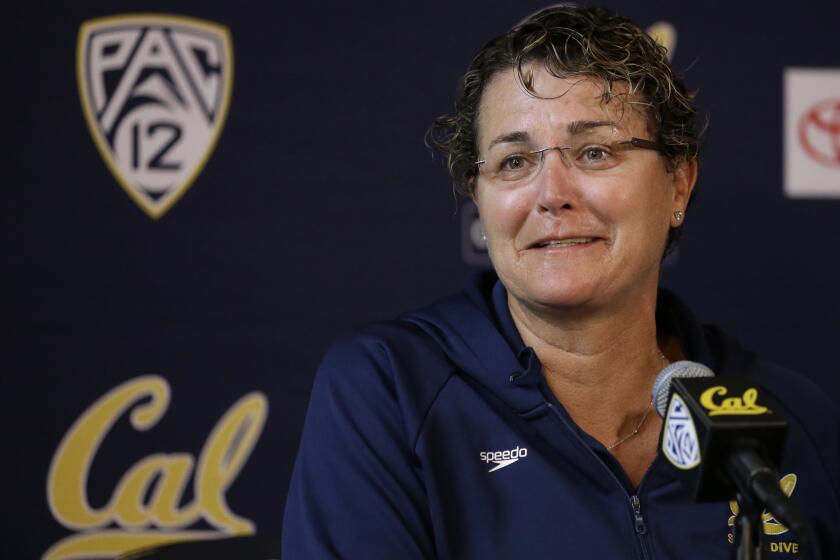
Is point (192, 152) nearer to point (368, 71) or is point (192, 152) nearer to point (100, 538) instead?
point (368, 71)

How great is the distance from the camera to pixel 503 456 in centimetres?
133

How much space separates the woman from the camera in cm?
128

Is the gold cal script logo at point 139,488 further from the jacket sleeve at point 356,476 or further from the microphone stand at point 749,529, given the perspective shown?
the microphone stand at point 749,529

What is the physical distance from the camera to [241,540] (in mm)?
1487

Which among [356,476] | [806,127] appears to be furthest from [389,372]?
[806,127]

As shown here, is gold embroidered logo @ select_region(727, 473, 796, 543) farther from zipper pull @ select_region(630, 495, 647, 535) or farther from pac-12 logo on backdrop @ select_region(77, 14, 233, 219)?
pac-12 logo on backdrop @ select_region(77, 14, 233, 219)

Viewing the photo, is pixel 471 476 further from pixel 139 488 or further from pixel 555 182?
pixel 139 488

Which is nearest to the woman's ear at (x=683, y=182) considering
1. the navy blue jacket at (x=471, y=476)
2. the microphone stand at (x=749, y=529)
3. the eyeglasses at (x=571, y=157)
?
the eyeglasses at (x=571, y=157)

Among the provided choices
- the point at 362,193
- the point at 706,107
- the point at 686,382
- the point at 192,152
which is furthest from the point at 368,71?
the point at 686,382

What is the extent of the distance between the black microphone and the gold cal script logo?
1.68 metres

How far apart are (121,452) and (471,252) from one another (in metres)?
0.90

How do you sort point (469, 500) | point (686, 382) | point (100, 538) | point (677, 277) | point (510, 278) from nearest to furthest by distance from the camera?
point (686, 382)
point (469, 500)
point (510, 278)
point (100, 538)
point (677, 277)

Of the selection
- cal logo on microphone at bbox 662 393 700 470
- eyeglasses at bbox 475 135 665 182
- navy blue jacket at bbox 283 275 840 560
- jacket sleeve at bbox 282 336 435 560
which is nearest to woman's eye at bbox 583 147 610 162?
eyeglasses at bbox 475 135 665 182

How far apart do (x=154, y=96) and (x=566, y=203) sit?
4.56 feet
